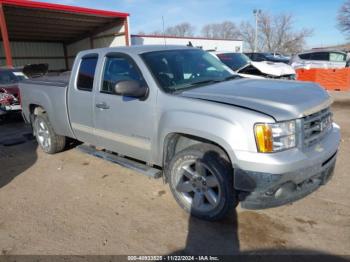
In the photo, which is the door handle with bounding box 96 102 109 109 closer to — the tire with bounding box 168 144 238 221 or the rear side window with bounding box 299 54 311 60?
the tire with bounding box 168 144 238 221

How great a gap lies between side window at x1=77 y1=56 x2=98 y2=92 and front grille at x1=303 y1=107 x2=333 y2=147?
3.00 m

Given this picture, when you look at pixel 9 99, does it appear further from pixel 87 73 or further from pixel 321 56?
pixel 321 56

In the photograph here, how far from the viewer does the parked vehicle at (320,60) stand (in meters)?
16.8

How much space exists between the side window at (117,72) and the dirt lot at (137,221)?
4.69 ft

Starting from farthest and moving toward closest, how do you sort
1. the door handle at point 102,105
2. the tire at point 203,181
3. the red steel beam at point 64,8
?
1. the red steel beam at point 64,8
2. the door handle at point 102,105
3. the tire at point 203,181

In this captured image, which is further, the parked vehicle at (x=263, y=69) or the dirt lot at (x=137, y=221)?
the parked vehicle at (x=263, y=69)

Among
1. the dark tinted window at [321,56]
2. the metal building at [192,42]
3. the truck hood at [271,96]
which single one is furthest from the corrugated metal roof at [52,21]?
the truck hood at [271,96]

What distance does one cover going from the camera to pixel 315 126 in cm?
336

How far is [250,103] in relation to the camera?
127 inches

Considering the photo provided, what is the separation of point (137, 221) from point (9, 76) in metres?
9.23

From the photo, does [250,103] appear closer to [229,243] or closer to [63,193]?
[229,243]

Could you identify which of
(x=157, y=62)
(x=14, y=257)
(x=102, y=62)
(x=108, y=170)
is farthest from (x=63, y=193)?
(x=157, y=62)

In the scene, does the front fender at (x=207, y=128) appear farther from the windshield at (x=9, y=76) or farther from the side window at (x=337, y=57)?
the side window at (x=337, y=57)

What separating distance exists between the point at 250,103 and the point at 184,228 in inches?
59.0
